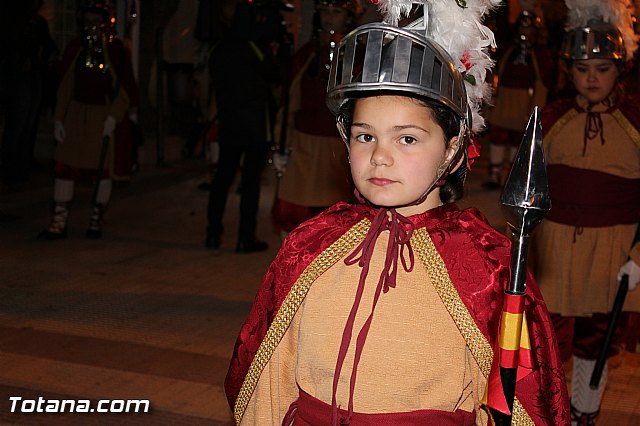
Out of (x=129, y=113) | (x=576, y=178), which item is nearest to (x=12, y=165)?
(x=129, y=113)

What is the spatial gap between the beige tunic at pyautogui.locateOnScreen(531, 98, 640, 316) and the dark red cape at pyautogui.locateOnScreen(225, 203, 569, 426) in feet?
7.83

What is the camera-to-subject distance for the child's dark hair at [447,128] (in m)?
2.79

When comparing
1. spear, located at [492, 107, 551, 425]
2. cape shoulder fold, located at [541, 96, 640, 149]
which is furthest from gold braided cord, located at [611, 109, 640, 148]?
spear, located at [492, 107, 551, 425]

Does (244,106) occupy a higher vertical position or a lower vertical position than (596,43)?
lower

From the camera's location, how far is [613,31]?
17.2ft

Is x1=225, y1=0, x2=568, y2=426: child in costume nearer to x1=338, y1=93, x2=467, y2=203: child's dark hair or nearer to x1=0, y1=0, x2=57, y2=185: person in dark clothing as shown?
x1=338, y1=93, x2=467, y2=203: child's dark hair

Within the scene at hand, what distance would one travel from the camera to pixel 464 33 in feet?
9.39

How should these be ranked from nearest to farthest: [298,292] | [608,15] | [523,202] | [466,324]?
[523,202] < [466,324] < [298,292] < [608,15]

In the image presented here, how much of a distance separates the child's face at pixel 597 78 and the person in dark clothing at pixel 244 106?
13.0 ft

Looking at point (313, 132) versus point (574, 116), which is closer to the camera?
point (574, 116)

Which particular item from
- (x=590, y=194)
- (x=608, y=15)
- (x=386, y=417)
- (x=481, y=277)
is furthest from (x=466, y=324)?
(x=608, y=15)

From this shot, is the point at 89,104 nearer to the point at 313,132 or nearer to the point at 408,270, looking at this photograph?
the point at 313,132

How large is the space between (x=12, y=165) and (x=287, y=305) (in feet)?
30.0

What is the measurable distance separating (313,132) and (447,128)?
520 cm
